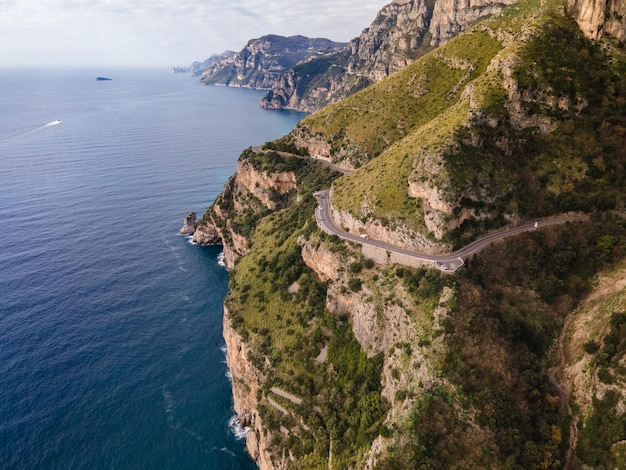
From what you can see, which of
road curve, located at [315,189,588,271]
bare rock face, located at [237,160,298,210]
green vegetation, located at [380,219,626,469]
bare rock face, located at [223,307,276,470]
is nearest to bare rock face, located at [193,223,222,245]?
bare rock face, located at [237,160,298,210]

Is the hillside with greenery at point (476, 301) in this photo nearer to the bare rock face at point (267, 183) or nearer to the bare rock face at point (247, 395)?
the bare rock face at point (247, 395)

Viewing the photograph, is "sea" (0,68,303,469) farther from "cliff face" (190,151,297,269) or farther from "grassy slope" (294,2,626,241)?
"grassy slope" (294,2,626,241)

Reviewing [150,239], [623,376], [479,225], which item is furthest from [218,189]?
[623,376]

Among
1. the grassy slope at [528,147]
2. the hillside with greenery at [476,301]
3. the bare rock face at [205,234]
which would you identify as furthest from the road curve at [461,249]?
the bare rock face at [205,234]

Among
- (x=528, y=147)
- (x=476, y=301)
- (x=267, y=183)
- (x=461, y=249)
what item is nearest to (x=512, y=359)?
(x=476, y=301)

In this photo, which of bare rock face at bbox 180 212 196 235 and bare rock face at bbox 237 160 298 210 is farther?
bare rock face at bbox 180 212 196 235

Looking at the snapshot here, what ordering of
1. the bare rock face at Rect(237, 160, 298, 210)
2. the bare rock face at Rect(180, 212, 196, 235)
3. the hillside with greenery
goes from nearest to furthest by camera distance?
the hillside with greenery → the bare rock face at Rect(237, 160, 298, 210) → the bare rock face at Rect(180, 212, 196, 235)
